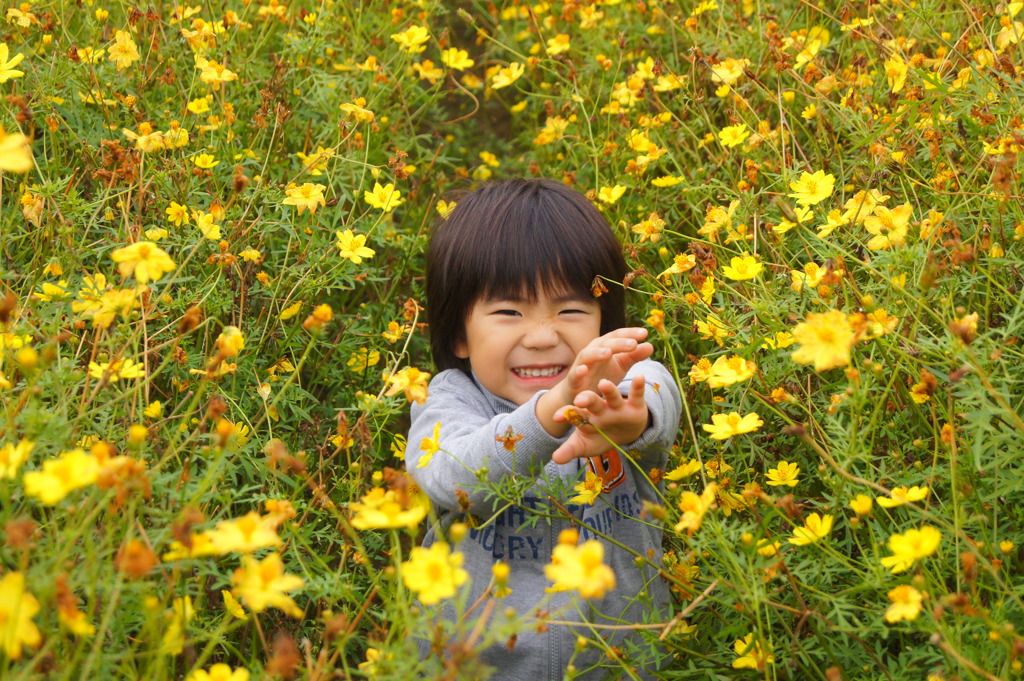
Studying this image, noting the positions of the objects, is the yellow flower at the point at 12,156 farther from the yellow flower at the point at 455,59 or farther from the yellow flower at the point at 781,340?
the yellow flower at the point at 455,59

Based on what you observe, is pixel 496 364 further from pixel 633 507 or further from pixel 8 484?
pixel 8 484

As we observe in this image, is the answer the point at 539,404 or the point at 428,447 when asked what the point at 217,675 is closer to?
the point at 428,447

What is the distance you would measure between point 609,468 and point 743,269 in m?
0.39

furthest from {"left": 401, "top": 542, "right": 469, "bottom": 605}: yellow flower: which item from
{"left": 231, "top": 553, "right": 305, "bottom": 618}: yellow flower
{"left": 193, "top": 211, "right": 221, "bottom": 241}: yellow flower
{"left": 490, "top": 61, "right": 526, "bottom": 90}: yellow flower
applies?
{"left": 490, "top": 61, "right": 526, "bottom": 90}: yellow flower

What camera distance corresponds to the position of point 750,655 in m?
1.34

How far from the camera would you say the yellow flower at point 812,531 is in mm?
1275

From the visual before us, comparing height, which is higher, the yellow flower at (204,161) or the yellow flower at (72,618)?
the yellow flower at (204,161)

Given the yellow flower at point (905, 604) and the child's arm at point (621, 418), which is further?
the child's arm at point (621, 418)

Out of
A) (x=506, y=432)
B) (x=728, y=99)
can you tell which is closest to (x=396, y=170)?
(x=506, y=432)

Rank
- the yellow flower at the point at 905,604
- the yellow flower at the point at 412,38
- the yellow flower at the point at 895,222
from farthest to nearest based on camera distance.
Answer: the yellow flower at the point at 412,38 < the yellow flower at the point at 895,222 < the yellow flower at the point at 905,604

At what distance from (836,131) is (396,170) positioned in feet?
3.00

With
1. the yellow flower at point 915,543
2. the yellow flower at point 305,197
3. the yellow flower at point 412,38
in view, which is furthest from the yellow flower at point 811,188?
the yellow flower at point 412,38

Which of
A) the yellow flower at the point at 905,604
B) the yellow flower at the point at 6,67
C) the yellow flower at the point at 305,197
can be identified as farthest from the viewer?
the yellow flower at the point at 305,197

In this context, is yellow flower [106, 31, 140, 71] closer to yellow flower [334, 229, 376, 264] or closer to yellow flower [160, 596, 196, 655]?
yellow flower [334, 229, 376, 264]
